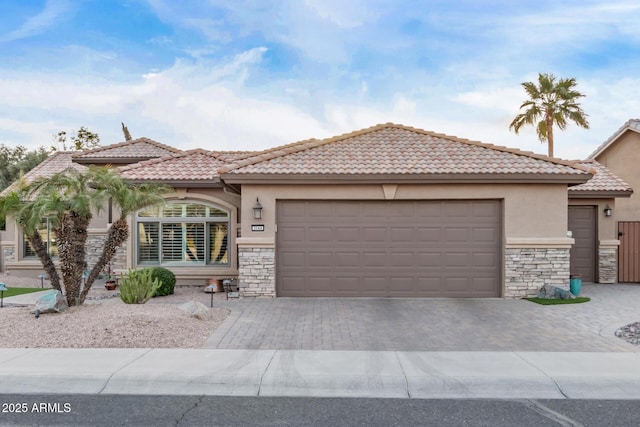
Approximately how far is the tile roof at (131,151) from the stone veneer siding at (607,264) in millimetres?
16302

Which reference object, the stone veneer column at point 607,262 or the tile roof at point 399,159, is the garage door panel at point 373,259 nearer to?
the tile roof at point 399,159

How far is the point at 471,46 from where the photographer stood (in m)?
16.8

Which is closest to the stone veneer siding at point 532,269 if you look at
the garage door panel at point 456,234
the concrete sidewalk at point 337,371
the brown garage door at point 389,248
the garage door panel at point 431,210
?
the brown garage door at point 389,248

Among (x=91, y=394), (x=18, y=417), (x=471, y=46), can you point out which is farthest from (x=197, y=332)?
(x=471, y=46)

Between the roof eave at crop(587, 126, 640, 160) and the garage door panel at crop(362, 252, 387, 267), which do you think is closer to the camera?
the garage door panel at crop(362, 252, 387, 267)

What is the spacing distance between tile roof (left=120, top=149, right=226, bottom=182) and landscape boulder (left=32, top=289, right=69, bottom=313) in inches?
205

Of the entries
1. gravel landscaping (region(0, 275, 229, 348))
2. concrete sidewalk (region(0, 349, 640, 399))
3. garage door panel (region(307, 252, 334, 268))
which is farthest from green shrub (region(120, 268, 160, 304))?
garage door panel (region(307, 252, 334, 268))

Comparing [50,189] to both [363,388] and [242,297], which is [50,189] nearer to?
[242,297]

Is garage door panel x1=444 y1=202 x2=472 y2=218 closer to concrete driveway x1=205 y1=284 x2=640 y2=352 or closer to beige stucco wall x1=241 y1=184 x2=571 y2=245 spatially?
beige stucco wall x1=241 y1=184 x2=571 y2=245

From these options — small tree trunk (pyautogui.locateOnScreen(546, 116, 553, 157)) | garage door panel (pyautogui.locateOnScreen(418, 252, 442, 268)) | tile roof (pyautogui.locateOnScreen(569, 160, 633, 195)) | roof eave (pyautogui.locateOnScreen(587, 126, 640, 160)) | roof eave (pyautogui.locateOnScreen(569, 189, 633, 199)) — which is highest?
small tree trunk (pyautogui.locateOnScreen(546, 116, 553, 157))

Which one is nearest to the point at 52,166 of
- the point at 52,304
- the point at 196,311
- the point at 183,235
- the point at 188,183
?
the point at 183,235

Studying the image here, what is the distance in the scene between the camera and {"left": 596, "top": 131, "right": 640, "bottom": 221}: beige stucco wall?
18.3 meters

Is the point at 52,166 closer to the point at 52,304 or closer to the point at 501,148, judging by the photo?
the point at 52,304

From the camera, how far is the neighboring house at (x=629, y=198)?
15.4 metres
